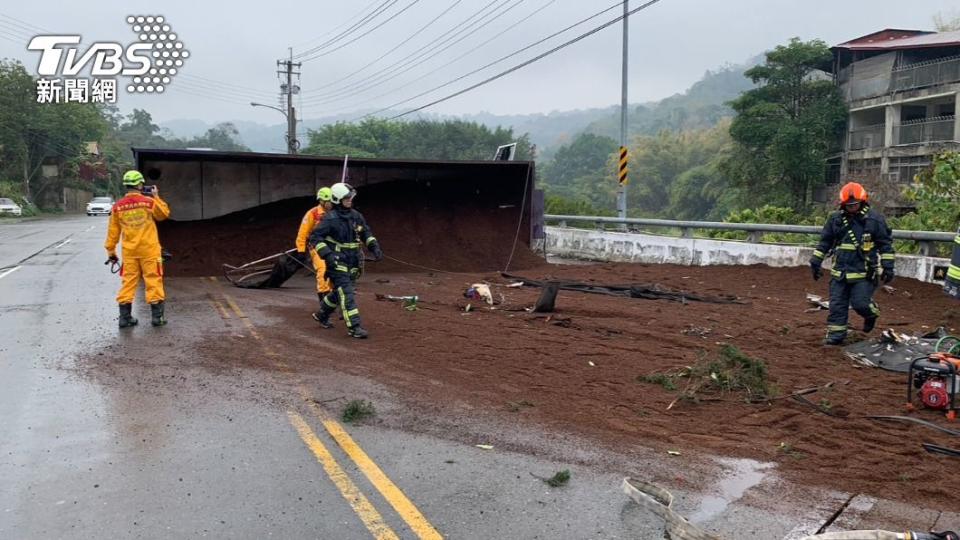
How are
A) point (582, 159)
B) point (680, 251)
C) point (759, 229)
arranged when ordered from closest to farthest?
point (759, 229), point (680, 251), point (582, 159)

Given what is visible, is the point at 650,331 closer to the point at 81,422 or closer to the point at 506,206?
the point at 81,422

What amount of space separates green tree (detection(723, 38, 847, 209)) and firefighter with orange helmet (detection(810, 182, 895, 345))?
36.8 m

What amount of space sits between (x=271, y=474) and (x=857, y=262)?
21.6 feet

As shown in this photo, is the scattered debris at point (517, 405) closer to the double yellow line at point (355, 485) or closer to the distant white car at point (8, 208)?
the double yellow line at point (355, 485)

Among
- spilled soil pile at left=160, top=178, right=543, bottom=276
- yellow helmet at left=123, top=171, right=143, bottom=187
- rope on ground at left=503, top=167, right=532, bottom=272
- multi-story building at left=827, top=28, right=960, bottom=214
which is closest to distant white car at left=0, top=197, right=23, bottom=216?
spilled soil pile at left=160, top=178, right=543, bottom=276

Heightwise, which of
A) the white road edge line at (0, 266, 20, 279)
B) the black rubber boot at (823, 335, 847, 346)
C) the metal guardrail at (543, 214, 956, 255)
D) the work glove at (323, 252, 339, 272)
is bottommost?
the white road edge line at (0, 266, 20, 279)

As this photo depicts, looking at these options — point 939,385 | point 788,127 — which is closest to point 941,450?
point 939,385

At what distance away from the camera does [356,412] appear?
528cm

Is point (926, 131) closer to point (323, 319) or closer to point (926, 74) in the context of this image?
point (926, 74)

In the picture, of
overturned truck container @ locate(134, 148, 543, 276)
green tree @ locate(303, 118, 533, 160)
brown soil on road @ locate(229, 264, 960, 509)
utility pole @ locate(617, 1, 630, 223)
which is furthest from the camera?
green tree @ locate(303, 118, 533, 160)

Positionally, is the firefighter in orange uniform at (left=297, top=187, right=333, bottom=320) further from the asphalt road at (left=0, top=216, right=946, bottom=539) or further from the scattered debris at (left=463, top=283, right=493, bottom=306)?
the asphalt road at (left=0, top=216, right=946, bottom=539)

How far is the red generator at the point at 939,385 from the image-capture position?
537cm

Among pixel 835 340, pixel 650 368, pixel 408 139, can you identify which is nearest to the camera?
pixel 650 368

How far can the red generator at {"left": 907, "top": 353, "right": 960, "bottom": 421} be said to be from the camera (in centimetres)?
537
